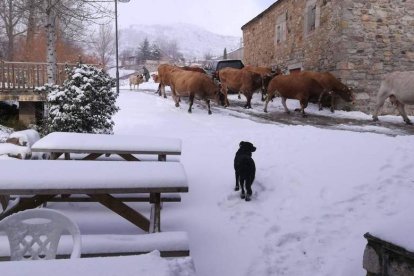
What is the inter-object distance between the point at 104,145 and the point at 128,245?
92.8 inches

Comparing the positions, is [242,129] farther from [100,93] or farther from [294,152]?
[100,93]

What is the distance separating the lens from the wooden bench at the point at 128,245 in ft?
10.6

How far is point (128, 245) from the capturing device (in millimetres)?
3312

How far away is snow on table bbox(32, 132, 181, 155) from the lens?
17.0ft

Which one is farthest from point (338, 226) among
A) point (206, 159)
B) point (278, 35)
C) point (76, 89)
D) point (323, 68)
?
point (278, 35)

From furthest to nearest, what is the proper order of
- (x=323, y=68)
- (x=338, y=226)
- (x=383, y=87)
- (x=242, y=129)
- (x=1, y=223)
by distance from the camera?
(x=323, y=68), (x=383, y=87), (x=242, y=129), (x=338, y=226), (x=1, y=223)

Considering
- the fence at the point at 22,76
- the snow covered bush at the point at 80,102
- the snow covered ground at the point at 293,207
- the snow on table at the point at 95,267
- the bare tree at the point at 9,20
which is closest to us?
the snow on table at the point at 95,267

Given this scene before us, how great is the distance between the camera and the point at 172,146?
5574 mm

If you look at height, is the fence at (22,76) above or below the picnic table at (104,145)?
above

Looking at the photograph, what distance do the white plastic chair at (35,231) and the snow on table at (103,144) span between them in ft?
8.68

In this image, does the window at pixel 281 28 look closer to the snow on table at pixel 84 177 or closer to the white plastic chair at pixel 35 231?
the snow on table at pixel 84 177

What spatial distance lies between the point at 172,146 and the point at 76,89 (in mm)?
2864

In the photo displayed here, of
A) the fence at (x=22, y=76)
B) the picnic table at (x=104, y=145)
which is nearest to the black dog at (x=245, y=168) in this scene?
the picnic table at (x=104, y=145)

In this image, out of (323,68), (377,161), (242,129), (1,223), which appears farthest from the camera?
(323,68)
